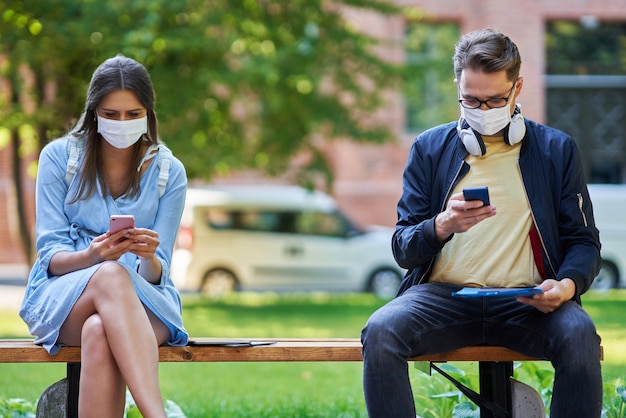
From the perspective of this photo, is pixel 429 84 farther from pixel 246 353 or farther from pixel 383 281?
pixel 246 353

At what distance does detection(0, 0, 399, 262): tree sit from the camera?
11.4m

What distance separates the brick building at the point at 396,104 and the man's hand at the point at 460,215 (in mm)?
19144

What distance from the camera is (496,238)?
3980 millimetres

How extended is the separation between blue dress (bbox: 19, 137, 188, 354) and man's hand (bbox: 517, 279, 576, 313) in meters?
1.34

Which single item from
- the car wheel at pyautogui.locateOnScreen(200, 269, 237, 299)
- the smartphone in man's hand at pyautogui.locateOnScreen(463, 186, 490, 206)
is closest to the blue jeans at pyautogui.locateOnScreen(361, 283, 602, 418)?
the smartphone in man's hand at pyautogui.locateOnScreen(463, 186, 490, 206)

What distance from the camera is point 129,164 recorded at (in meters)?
4.27

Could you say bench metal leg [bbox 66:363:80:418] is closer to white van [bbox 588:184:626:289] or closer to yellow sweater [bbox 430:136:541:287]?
yellow sweater [bbox 430:136:541:287]

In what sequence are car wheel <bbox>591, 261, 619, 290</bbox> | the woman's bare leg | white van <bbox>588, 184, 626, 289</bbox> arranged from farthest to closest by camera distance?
car wheel <bbox>591, 261, 619, 290</bbox>
white van <bbox>588, 184, 626, 289</bbox>
the woman's bare leg

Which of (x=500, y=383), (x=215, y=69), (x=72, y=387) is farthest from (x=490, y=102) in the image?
(x=215, y=69)

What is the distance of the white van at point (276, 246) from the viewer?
17.1 meters

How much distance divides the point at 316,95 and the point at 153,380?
1035 cm

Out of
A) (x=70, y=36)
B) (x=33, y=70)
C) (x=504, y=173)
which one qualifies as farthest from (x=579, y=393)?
(x=33, y=70)

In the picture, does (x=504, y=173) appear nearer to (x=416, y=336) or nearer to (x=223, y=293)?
(x=416, y=336)

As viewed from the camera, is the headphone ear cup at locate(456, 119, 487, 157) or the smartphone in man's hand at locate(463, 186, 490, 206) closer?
the smartphone in man's hand at locate(463, 186, 490, 206)
